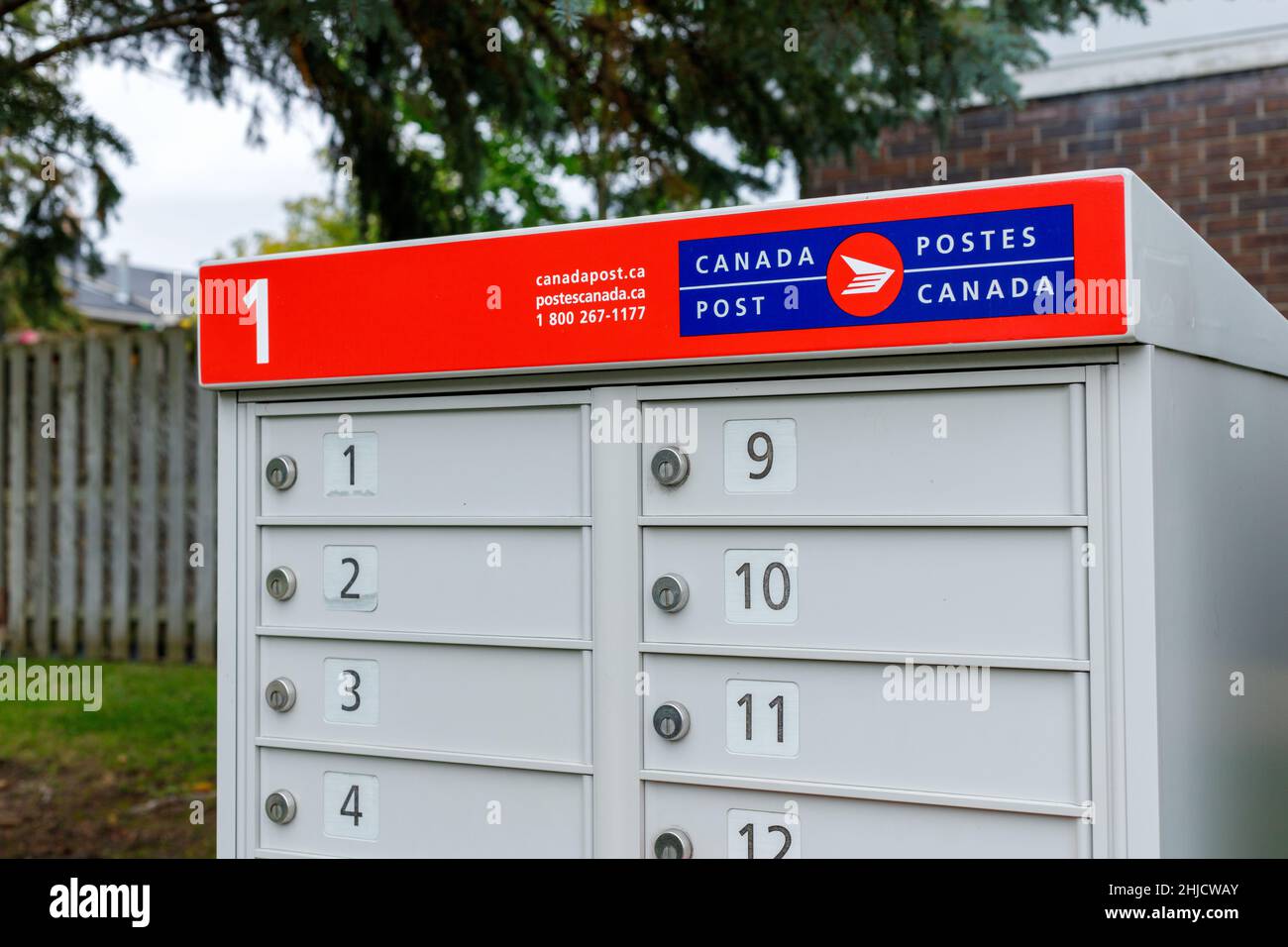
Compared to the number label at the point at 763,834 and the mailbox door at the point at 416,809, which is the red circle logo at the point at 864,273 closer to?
the number label at the point at 763,834

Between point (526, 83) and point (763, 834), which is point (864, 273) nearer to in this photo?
point (763, 834)

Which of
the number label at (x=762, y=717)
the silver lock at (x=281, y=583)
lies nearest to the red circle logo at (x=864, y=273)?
the number label at (x=762, y=717)

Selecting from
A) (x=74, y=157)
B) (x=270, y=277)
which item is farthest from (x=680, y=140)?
(x=270, y=277)

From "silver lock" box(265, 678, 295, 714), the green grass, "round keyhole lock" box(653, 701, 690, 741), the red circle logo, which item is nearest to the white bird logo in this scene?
the red circle logo

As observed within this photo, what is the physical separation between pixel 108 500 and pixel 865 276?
7340mm

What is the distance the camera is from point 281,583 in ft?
9.44

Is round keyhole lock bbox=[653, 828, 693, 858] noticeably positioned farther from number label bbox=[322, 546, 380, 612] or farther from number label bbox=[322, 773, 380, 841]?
number label bbox=[322, 546, 380, 612]

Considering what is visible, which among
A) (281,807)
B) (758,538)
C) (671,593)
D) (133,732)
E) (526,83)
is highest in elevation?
(526,83)

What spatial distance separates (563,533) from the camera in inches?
103

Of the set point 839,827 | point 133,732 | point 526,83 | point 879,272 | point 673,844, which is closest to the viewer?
point 879,272

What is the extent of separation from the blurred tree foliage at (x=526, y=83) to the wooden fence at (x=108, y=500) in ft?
6.72

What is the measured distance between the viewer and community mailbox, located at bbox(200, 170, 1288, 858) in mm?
2207

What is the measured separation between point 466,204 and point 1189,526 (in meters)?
4.35

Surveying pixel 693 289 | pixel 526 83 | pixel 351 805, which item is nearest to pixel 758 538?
pixel 693 289
